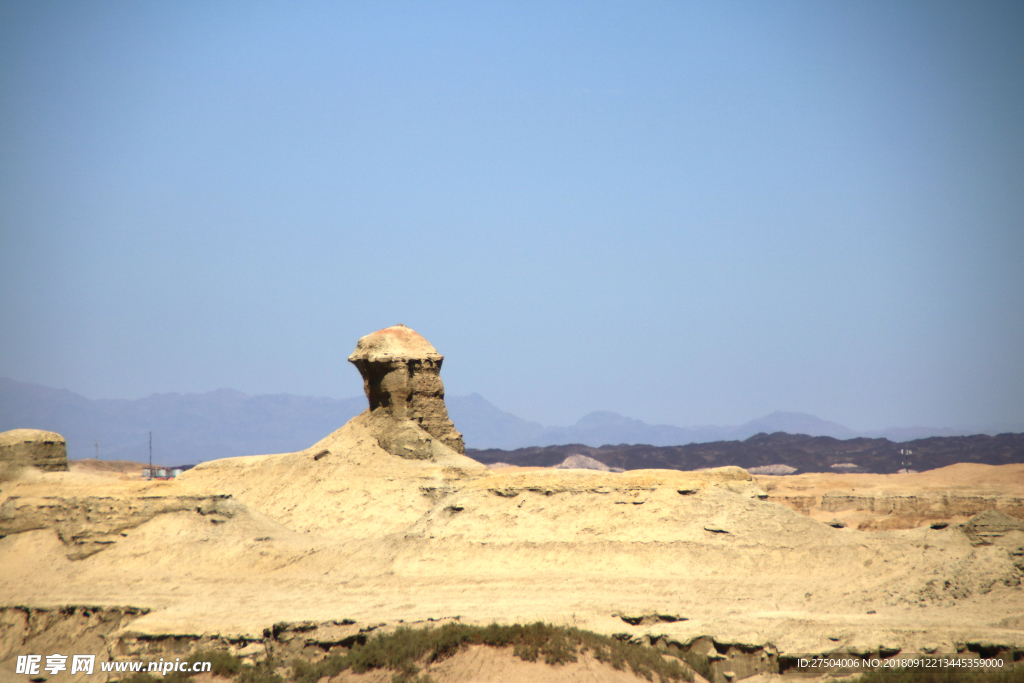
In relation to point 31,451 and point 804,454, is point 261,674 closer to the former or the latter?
point 31,451

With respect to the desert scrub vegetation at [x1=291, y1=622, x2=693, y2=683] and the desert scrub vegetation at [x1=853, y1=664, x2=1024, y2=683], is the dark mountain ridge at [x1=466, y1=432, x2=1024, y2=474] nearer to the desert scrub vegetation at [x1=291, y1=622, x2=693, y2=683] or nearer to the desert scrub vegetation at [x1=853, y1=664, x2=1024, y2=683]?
the desert scrub vegetation at [x1=291, y1=622, x2=693, y2=683]

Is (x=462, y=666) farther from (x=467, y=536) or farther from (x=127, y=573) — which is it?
(x=127, y=573)

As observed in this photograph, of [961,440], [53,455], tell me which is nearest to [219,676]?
[53,455]

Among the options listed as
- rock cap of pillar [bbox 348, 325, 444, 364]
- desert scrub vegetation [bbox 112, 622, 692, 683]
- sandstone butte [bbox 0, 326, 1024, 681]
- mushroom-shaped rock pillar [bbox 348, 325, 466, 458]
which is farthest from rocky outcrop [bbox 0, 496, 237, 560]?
desert scrub vegetation [bbox 112, 622, 692, 683]

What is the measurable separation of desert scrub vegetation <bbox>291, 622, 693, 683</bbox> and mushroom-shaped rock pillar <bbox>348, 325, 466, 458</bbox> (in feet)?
42.3

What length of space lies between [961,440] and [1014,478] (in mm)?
64592

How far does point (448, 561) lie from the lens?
2038 centimetres

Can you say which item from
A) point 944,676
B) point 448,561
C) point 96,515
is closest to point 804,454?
point 448,561

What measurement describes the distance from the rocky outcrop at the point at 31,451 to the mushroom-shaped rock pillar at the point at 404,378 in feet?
37.0

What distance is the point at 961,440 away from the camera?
91.8m

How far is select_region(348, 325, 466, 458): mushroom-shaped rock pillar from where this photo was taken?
92.5 feet

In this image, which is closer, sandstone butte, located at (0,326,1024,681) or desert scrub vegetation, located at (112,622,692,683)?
desert scrub vegetation, located at (112,622,692,683)

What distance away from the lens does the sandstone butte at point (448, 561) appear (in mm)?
15484

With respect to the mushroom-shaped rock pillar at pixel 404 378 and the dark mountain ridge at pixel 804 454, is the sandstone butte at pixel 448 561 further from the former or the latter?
the dark mountain ridge at pixel 804 454
